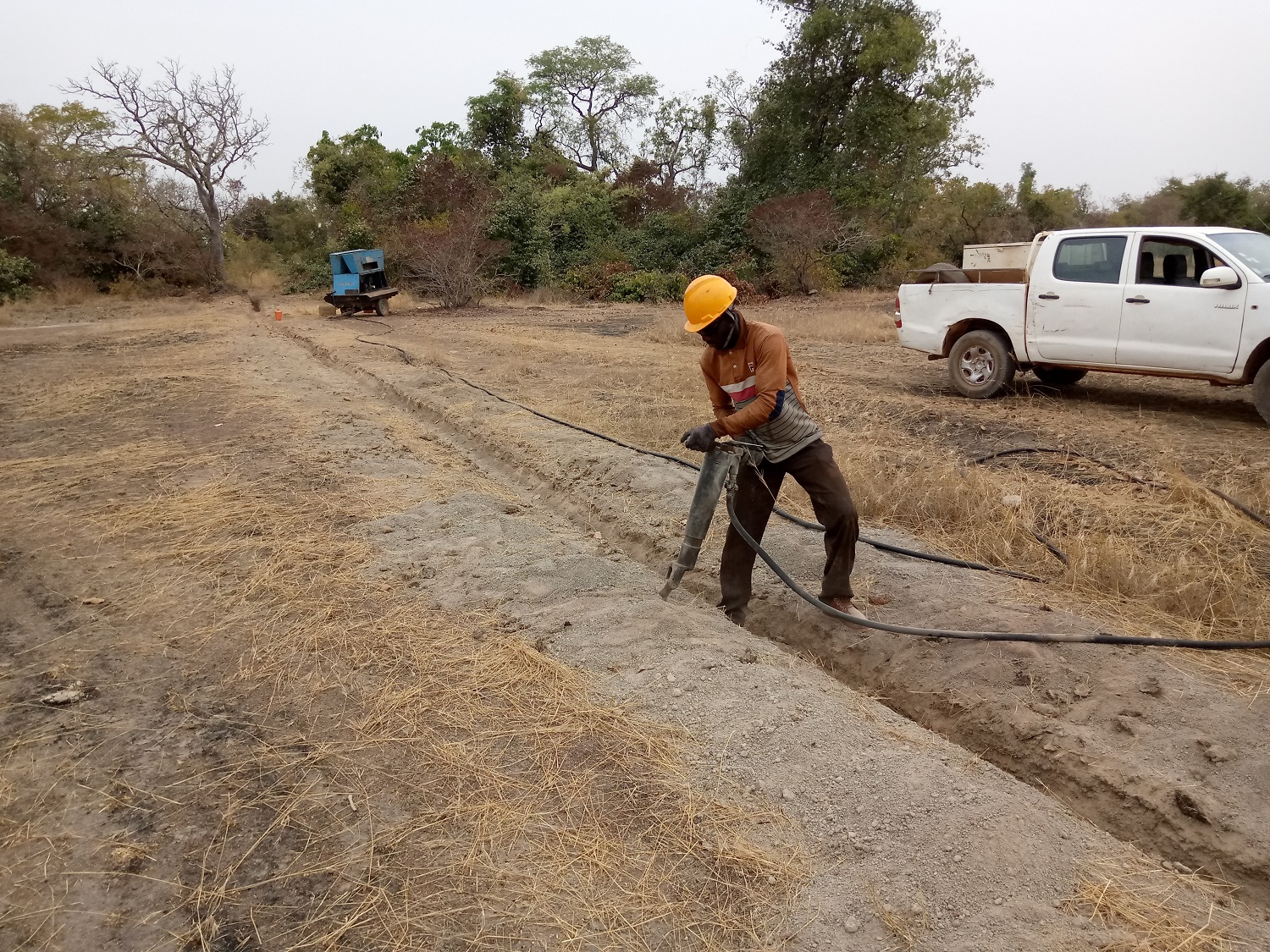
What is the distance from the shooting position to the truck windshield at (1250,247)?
7.62 meters

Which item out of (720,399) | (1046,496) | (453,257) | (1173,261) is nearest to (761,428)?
(720,399)

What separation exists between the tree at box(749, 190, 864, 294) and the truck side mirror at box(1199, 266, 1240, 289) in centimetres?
1830

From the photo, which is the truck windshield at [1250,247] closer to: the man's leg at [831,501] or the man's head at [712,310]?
the man's leg at [831,501]

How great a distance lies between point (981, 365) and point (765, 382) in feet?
22.5

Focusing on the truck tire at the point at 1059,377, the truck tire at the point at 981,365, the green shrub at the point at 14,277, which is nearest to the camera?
the truck tire at the point at 981,365

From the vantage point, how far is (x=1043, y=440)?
25.0 ft

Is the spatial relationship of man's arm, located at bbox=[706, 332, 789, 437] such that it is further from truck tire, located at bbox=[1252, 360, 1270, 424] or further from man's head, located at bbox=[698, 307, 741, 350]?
truck tire, located at bbox=[1252, 360, 1270, 424]

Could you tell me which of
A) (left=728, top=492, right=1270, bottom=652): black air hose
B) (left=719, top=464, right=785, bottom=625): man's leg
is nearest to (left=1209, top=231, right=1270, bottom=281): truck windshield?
(left=728, top=492, right=1270, bottom=652): black air hose

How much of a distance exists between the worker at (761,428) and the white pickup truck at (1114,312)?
5.69 m

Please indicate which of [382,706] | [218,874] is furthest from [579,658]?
[218,874]

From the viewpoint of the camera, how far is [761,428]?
4.20 metres

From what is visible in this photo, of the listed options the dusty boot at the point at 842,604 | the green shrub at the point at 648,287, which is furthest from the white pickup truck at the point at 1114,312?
the green shrub at the point at 648,287

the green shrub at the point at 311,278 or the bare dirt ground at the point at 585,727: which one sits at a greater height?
the green shrub at the point at 311,278

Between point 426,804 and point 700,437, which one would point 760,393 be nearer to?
point 700,437
